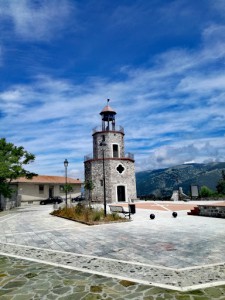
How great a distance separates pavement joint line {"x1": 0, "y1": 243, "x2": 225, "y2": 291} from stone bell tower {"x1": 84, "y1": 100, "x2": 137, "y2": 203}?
29.2 metres

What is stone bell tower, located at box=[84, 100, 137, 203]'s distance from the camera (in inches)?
1500

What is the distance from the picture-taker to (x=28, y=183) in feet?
141

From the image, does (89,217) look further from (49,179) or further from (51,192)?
(49,179)

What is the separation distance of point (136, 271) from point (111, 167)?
105 feet

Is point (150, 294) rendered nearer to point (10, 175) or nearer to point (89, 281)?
point (89, 281)

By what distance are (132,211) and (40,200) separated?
2791 cm

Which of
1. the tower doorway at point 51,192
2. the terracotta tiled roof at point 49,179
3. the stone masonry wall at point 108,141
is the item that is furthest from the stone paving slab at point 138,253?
the tower doorway at point 51,192

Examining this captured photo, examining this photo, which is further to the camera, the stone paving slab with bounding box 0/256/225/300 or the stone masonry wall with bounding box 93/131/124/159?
the stone masonry wall with bounding box 93/131/124/159

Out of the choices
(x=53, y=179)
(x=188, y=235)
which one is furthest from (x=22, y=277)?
(x=53, y=179)

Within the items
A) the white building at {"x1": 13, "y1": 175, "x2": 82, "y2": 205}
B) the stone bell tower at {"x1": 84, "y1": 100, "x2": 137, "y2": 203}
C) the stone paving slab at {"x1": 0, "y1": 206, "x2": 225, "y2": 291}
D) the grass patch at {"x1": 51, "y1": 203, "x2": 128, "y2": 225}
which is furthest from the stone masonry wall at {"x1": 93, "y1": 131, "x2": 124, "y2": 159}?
the stone paving slab at {"x1": 0, "y1": 206, "x2": 225, "y2": 291}

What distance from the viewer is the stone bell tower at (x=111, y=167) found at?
38094mm

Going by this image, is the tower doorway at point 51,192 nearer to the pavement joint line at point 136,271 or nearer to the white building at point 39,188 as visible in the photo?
the white building at point 39,188

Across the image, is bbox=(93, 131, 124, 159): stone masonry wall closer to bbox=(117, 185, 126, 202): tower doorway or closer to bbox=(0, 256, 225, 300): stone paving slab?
bbox=(117, 185, 126, 202): tower doorway

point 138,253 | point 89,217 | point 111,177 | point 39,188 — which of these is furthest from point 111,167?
point 138,253
